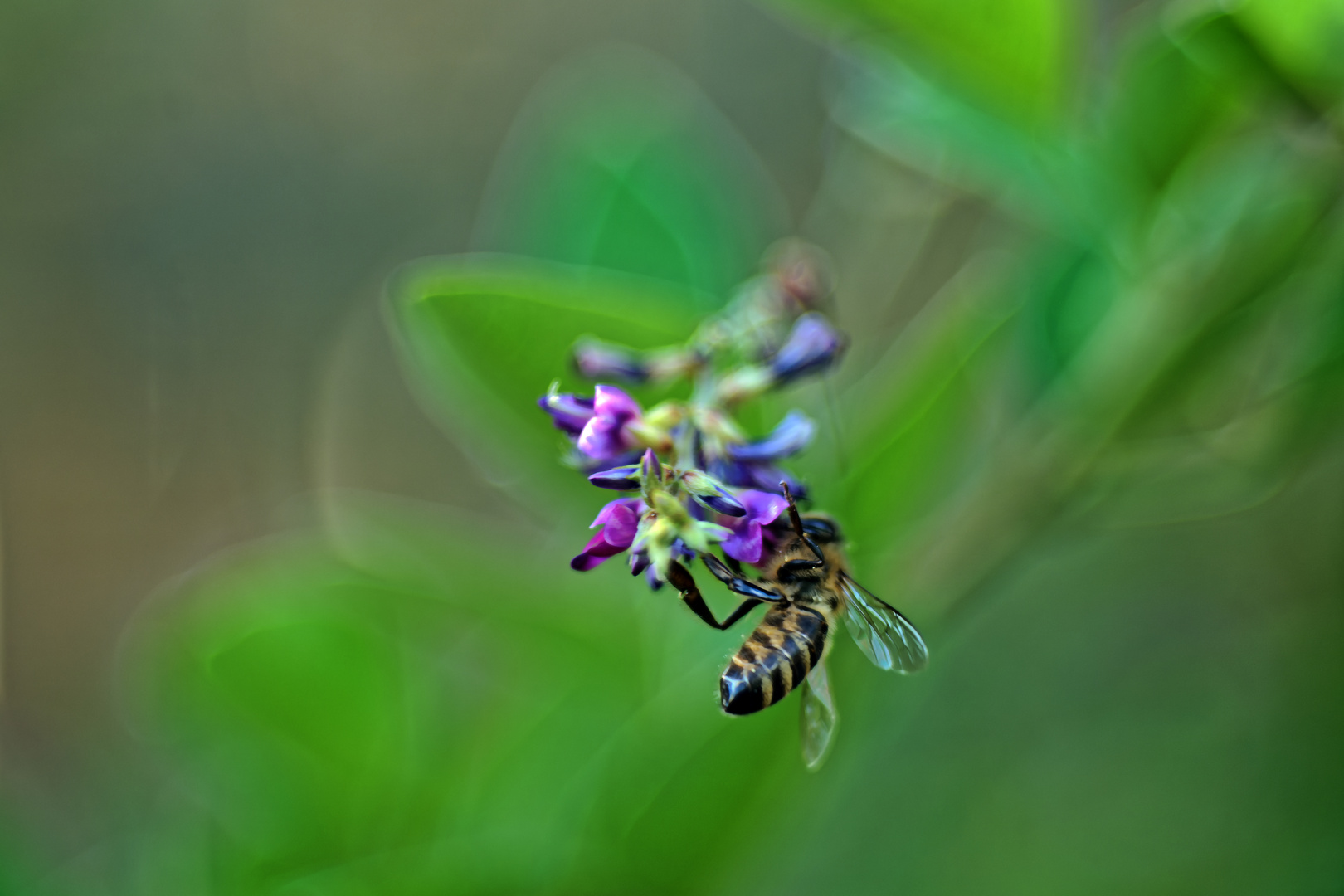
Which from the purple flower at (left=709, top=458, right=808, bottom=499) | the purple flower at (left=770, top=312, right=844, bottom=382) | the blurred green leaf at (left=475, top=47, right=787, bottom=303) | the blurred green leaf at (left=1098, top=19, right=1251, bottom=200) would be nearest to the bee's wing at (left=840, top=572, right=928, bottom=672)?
the purple flower at (left=709, top=458, right=808, bottom=499)

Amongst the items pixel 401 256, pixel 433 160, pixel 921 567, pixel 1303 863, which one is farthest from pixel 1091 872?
pixel 433 160

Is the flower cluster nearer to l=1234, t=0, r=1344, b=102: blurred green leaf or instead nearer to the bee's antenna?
the bee's antenna

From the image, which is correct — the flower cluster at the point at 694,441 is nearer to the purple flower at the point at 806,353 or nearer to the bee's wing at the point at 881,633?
the purple flower at the point at 806,353

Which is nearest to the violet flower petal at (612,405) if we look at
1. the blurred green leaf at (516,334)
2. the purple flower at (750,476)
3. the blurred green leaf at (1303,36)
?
the purple flower at (750,476)

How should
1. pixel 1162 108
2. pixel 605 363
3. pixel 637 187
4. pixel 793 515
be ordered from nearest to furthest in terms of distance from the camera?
1. pixel 793 515
2. pixel 605 363
3. pixel 1162 108
4. pixel 637 187

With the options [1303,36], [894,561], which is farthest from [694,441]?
[1303,36]

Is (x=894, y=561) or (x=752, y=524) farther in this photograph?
(x=894, y=561)

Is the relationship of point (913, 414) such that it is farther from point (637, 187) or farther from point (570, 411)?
point (637, 187)
